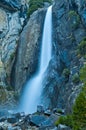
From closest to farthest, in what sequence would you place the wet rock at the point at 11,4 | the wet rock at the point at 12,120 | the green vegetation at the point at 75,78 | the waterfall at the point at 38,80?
the wet rock at the point at 12,120
the green vegetation at the point at 75,78
the waterfall at the point at 38,80
the wet rock at the point at 11,4

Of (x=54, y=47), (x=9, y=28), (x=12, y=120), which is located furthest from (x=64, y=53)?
(x=9, y=28)

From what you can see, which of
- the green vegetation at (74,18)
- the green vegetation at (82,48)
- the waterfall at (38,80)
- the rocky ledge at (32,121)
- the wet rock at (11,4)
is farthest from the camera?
the wet rock at (11,4)

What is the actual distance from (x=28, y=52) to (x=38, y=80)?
6.84 metres

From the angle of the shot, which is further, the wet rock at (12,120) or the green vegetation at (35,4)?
the green vegetation at (35,4)

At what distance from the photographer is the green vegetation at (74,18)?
40.8 m

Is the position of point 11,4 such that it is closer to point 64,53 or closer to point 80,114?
point 64,53

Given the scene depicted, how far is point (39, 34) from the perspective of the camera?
49.6 metres

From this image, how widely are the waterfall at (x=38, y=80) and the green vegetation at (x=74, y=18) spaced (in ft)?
19.0

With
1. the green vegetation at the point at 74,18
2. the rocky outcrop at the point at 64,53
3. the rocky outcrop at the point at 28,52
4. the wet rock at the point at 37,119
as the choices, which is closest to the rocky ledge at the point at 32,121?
the wet rock at the point at 37,119

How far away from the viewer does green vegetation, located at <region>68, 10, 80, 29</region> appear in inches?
1605

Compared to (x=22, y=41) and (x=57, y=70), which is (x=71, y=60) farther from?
(x=22, y=41)

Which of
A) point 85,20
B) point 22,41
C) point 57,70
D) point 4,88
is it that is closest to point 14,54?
point 22,41

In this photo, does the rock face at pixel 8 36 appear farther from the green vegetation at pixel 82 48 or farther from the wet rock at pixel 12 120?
A: the wet rock at pixel 12 120

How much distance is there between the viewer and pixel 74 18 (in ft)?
137
